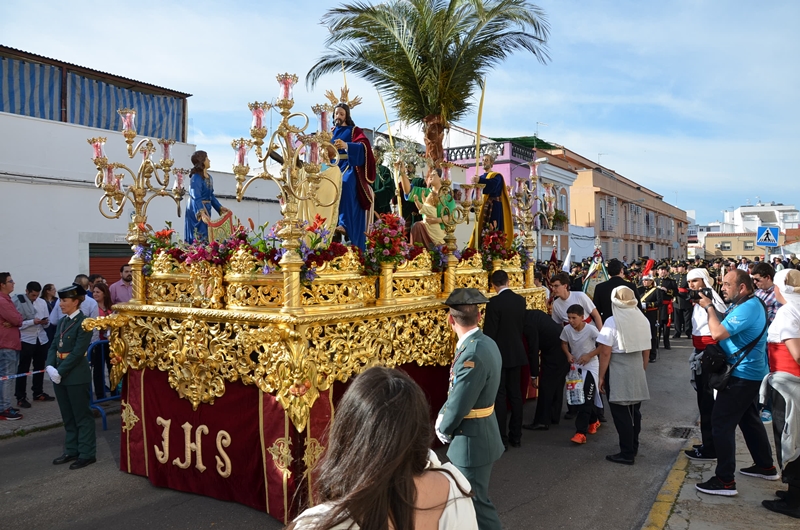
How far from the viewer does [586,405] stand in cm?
654

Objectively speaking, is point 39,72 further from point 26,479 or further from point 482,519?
point 482,519

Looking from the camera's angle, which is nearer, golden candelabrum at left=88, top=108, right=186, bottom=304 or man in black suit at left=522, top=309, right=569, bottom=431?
golden candelabrum at left=88, top=108, right=186, bottom=304

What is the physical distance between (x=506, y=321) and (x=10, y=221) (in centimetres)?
988

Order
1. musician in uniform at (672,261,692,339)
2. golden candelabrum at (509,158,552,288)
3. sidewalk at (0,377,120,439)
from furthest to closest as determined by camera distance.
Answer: musician in uniform at (672,261,692,339) → golden candelabrum at (509,158,552,288) → sidewalk at (0,377,120,439)

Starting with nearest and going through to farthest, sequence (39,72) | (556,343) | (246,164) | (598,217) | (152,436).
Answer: (246,164)
(152,436)
(556,343)
(39,72)
(598,217)

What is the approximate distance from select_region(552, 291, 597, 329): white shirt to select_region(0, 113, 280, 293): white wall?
9734 millimetres

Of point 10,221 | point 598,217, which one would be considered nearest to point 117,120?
point 10,221

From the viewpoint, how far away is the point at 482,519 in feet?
11.6

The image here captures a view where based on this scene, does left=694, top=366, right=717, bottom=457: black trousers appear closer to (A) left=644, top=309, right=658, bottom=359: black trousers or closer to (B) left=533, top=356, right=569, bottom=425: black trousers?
(B) left=533, top=356, right=569, bottom=425: black trousers

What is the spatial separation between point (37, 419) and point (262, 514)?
15.1 ft

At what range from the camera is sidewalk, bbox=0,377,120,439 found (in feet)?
23.4

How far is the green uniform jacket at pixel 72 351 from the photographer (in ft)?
18.3

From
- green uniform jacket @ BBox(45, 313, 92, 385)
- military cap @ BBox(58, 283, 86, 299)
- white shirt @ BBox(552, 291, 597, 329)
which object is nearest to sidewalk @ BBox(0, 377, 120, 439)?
green uniform jacket @ BBox(45, 313, 92, 385)

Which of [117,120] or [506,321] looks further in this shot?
[117,120]
